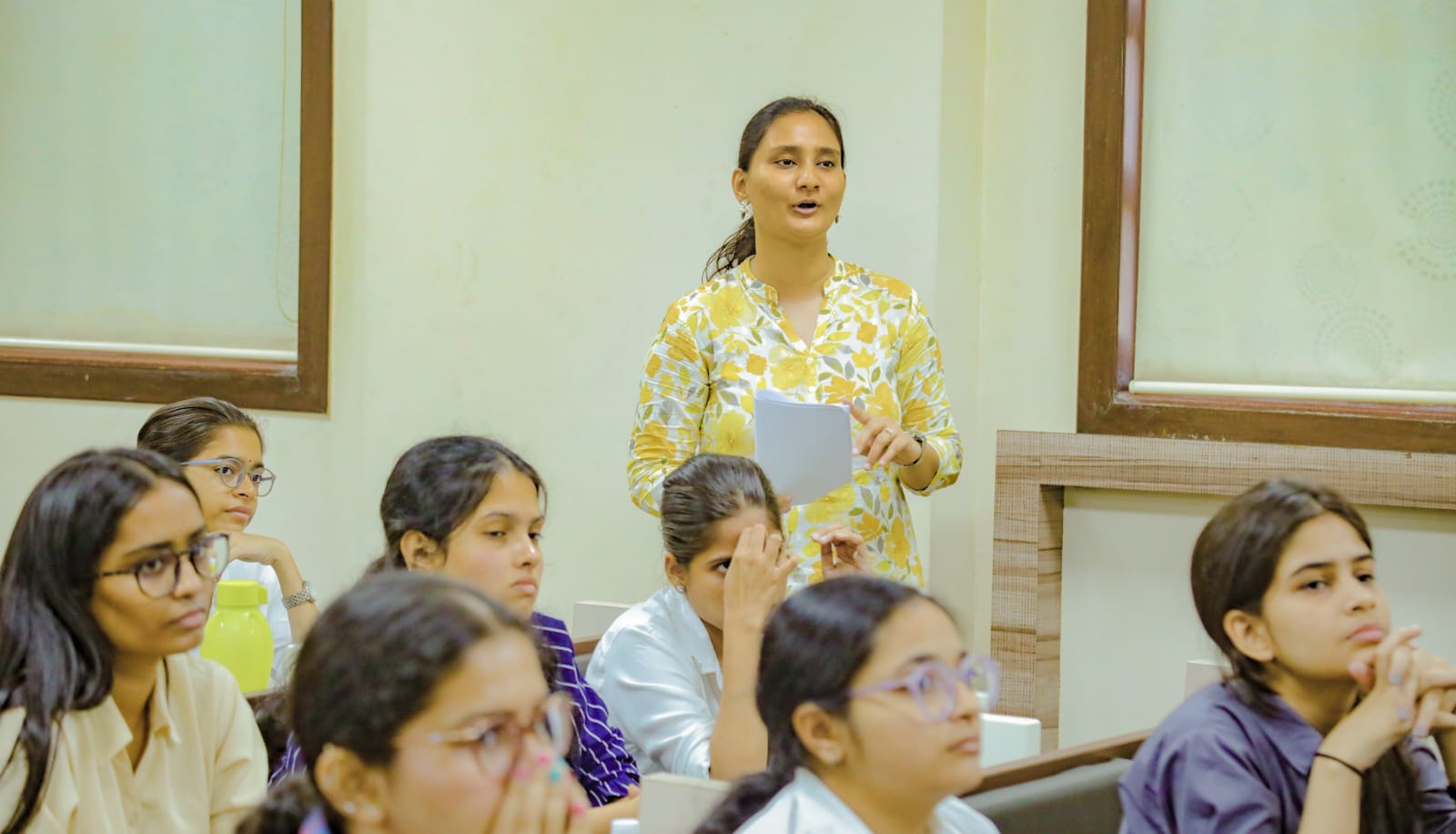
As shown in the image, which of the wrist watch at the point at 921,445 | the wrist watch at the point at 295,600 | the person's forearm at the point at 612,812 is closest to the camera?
the person's forearm at the point at 612,812

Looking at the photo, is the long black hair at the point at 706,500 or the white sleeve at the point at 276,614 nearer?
the long black hair at the point at 706,500

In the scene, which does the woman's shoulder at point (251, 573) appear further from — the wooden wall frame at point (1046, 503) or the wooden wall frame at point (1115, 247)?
the wooden wall frame at point (1115, 247)

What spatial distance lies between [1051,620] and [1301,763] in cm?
195

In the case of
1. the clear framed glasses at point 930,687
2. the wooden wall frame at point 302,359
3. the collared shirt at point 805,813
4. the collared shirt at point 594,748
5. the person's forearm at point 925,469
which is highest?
the wooden wall frame at point 302,359

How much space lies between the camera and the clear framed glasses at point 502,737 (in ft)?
3.95

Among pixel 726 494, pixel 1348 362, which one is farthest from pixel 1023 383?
pixel 726 494

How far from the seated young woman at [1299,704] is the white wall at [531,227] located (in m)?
2.32

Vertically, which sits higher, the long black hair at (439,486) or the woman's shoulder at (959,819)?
the long black hair at (439,486)

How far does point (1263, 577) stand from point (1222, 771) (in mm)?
252

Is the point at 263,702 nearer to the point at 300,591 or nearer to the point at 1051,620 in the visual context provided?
the point at 300,591

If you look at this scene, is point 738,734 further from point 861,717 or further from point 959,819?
point 861,717

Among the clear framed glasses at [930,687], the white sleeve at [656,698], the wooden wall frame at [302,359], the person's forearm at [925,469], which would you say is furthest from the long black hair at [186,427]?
the clear framed glasses at [930,687]

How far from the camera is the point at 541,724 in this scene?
125cm

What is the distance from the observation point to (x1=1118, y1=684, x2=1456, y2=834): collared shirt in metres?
1.74
